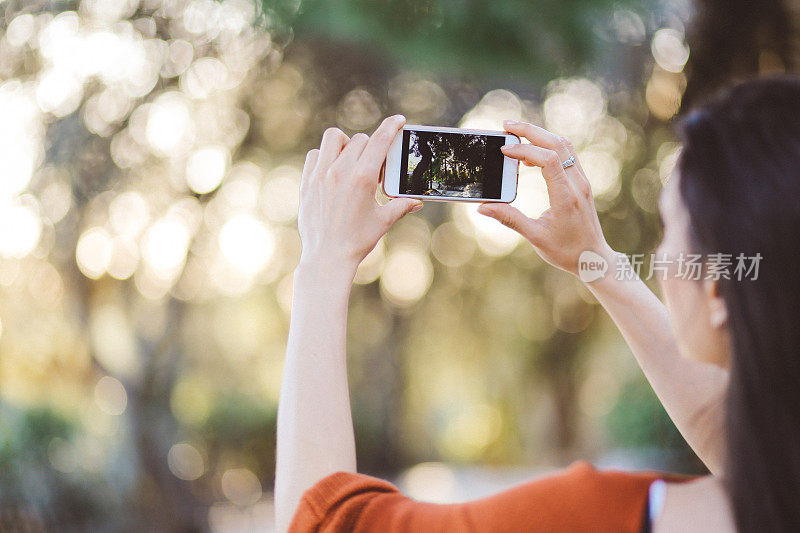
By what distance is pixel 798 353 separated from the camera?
2.71 ft

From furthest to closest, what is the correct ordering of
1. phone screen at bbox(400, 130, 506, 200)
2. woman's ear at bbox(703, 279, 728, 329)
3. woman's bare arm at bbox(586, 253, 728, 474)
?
phone screen at bbox(400, 130, 506, 200) → woman's bare arm at bbox(586, 253, 728, 474) → woman's ear at bbox(703, 279, 728, 329)

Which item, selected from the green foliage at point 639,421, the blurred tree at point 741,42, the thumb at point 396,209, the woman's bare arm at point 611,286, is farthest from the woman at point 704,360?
the green foliage at point 639,421

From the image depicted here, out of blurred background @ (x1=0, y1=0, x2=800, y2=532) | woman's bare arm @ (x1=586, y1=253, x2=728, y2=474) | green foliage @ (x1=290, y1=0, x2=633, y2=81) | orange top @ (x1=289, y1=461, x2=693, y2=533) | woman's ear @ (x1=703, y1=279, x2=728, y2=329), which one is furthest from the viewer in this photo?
blurred background @ (x1=0, y1=0, x2=800, y2=532)

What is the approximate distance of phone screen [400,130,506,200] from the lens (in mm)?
1471

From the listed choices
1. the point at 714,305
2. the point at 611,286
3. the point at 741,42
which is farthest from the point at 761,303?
the point at 741,42

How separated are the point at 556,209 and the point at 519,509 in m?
0.78

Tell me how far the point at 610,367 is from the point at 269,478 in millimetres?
7583

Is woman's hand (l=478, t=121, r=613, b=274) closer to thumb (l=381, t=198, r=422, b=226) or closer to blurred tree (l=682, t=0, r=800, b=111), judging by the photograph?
thumb (l=381, t=198, r=422, b=226)

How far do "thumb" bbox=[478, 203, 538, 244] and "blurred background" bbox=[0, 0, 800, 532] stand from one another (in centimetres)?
389

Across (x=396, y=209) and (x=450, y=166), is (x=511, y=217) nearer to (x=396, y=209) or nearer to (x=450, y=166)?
(x=450, y=166)

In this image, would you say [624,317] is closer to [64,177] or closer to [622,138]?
[64,177]

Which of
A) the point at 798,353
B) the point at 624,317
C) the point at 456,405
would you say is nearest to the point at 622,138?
the point at 624,317

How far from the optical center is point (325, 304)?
3.48 ft

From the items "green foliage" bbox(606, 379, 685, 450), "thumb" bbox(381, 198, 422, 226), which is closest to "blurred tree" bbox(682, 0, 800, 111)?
"green foliage" bbox(606, 379, 685, 450)
